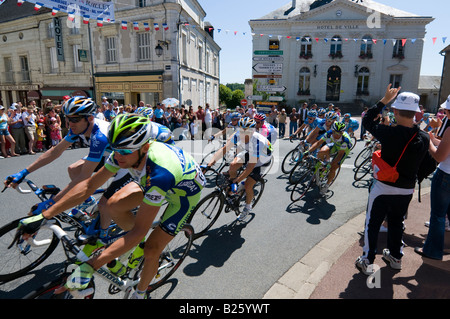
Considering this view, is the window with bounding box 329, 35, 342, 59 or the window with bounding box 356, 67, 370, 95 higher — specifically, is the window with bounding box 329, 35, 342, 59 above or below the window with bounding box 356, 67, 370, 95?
above

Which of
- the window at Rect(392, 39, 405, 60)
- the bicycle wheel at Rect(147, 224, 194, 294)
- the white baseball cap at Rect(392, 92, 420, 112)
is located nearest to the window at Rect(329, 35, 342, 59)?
the window at Rect(392, 39, 405, 60)

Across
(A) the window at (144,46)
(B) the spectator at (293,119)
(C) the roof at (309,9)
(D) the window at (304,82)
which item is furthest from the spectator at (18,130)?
(C) the roof at (309,9)

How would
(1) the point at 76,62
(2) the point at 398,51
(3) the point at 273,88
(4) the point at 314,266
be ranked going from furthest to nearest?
(2) the point at 398,51 < (1) the point at 76,62 < (3) the point at 273,88 < (4) the point at 314,266

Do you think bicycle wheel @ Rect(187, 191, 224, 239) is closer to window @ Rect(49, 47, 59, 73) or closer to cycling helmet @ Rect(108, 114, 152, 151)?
cycling helmet @ Rect(108, 114, 152, 151)

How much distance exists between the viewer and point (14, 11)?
27484mm

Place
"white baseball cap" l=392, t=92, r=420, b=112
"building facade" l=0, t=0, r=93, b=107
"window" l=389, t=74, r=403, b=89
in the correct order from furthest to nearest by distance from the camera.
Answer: "window" l=389, t=74, r=403, b=89
"building facade" l=0, t=0, r=93, b=107
"white baseball cap" l=392, t=92, r=420, b=112

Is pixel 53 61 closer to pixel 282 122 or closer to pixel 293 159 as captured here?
pixel 282 122

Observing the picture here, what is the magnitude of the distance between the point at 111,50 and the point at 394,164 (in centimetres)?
2407

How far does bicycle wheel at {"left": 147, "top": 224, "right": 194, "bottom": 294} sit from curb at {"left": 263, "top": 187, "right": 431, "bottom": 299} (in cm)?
109

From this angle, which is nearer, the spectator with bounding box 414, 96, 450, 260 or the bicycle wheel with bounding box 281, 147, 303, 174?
the spectator with bounding box 414, 96, 450, 260

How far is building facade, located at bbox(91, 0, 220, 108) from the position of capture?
790 inches

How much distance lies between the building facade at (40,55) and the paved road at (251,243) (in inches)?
795

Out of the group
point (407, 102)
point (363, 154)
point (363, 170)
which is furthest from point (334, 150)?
point (363, 154)
